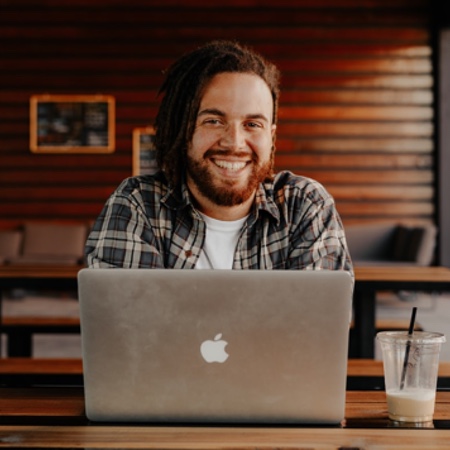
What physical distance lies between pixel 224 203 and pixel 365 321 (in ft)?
5.19

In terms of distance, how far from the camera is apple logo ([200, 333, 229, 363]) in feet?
3.70

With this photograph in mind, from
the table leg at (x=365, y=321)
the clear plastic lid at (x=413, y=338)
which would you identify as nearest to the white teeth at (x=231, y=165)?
the clear plastic lid at (x=413, y=338)

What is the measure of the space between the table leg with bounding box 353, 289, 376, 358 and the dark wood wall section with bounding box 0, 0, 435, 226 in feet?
16.4

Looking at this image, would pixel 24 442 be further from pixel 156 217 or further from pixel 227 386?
pixel 156 217

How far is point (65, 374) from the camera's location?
1771 millimetres

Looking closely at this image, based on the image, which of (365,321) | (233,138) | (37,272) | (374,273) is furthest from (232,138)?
(37,272)

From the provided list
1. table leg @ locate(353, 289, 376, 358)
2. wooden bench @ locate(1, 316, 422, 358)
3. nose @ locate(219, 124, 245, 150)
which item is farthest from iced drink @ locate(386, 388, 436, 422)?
wooden bench @ locate(1, 316, 422, 358)

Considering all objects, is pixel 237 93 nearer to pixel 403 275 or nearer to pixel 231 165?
pixel 231 165

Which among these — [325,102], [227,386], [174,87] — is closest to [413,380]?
[227,386]

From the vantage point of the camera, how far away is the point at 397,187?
8227 mm

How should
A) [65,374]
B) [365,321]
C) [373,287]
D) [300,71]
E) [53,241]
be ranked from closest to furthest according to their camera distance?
[65,374] < [373,287] < [365,321] < [53,241] < [300,71]

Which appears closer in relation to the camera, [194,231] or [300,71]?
[194,231]

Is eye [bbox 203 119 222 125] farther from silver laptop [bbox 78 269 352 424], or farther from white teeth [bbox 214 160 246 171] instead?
silver laptop [bbox 78 269 352 424]

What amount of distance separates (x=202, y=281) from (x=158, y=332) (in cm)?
10
